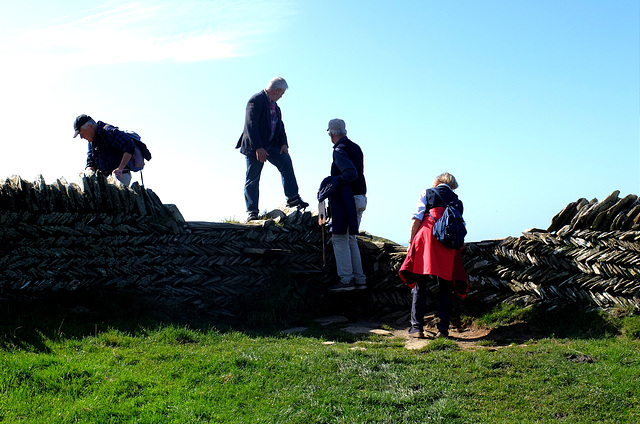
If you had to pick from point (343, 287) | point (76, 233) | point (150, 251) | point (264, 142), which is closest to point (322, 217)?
point (343, 287)

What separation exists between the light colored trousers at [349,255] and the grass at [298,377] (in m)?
1.84

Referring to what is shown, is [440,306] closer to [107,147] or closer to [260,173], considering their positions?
[260,173]

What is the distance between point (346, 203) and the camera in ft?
29.6

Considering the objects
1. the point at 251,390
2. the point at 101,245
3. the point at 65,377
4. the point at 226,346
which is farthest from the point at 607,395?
the point at 101,245

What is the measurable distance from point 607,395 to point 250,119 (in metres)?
6.65

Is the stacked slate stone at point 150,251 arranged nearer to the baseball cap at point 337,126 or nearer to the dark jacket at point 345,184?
the dark jacket at point 345,184

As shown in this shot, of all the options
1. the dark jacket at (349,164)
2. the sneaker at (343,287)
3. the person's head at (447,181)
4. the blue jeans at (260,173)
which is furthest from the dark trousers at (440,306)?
the blue jeans at (260,173)

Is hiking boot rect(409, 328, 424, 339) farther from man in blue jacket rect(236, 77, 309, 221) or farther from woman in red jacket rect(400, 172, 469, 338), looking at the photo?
man in blue jacket rect(236, 77, 309, 221)

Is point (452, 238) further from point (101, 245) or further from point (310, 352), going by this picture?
point (101, 245)

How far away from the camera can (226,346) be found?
6.94 meters

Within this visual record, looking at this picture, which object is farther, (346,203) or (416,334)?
(346,203)

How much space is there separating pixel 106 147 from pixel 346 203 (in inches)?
149

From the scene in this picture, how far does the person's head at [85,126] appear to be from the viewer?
8914 mm

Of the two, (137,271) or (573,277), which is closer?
(573,277)
